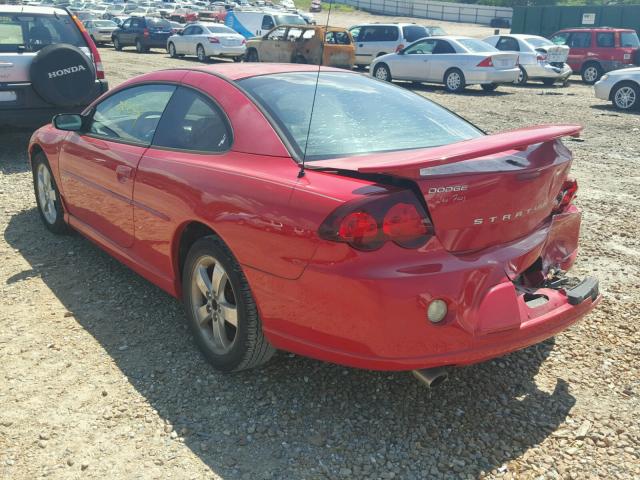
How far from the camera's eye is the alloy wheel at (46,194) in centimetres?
509

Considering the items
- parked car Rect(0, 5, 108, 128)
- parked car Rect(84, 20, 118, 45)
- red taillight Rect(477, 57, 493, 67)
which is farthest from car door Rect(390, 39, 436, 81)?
parked car Rect(84, 20, 118, 45)

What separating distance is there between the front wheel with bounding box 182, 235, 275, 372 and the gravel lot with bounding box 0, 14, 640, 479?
154 millimetres

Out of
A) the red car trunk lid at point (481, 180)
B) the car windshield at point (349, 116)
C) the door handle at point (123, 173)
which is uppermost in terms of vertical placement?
the car windshield at point (349, 116)

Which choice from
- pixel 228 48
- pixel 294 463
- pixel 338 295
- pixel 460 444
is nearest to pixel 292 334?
pixel 338 295

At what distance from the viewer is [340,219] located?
8.14 feet

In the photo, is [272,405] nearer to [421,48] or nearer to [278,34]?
[421,48]

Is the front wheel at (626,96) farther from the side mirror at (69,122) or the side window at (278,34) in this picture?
the side mirror at (69,122)

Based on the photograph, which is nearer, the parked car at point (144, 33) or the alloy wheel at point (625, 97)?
the alloy wheel at point (625, 97)

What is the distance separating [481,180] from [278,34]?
19.5 metres

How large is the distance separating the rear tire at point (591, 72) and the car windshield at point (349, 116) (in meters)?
18.7

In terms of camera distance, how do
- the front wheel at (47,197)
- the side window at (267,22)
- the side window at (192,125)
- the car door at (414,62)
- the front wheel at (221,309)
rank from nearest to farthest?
the front wheel at (221,309) < the side window at (192,125) < the front wheel at (47,197) < the car door at (414,62) < the side window at (267,22)

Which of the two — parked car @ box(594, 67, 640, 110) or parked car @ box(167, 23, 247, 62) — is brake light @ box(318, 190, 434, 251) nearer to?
parked car @ box(594, 67, 640, 110)

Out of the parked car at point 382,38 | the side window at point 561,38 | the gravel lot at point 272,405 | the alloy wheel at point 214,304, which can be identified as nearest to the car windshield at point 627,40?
the side window at point 561,38

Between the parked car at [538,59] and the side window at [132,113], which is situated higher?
the parked car at [538,59]
